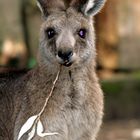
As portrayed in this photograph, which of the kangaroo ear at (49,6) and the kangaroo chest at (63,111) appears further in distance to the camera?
the kangaroo ear at (49,6)

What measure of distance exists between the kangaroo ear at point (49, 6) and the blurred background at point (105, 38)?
6079mm

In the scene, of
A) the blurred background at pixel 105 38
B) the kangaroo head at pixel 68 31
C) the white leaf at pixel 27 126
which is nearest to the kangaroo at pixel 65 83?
the kangaroo head at pixel 68 31

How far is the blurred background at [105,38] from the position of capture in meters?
16.2

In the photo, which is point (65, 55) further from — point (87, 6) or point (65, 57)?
point (87, 6)

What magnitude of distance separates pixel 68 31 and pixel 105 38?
8141mm

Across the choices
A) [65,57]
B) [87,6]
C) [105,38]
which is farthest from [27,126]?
[105,38]

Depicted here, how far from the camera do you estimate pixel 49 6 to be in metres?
8.76

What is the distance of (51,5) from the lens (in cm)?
877

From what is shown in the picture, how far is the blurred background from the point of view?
1616cm

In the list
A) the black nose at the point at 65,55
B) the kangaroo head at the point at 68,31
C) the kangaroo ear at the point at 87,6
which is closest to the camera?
the black nose at the point at 65,55

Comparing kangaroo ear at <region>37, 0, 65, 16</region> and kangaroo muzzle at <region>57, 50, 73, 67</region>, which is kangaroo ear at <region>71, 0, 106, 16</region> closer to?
kangaroo ear at <region>37, 0, 65, 16</region>

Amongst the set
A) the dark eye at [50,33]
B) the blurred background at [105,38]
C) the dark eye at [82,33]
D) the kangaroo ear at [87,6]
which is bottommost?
the blurred background at [105,38]

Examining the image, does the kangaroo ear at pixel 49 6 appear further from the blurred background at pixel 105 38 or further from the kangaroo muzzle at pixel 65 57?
the blurred background at pixel 105 38

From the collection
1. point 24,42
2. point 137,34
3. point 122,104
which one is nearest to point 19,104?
point 122,104
